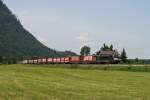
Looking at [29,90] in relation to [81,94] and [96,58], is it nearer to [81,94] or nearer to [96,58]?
[81,94]

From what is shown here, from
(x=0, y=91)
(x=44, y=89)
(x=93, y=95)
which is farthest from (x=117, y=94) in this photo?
(x=0, y=91)

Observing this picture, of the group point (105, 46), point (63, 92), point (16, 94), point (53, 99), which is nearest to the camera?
point (53, 99)

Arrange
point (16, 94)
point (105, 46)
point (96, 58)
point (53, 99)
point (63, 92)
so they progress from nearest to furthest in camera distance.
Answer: point (53, 99)
point (16, 94)
point (63, 92)
point (96, 58)
point (105, 46)

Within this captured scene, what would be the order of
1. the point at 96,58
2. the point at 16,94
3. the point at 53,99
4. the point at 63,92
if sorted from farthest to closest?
the point at 96,58
the point at 63,92
the point at 16,94
the point at 53,99

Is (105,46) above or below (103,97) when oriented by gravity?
above

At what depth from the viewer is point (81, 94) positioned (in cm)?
2539

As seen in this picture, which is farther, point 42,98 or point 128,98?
point 128,98

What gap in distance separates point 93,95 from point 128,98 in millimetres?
1953

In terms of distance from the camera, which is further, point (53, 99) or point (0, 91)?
point (0, 91)

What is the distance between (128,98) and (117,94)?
1965mm

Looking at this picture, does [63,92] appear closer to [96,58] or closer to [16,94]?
[16,94]

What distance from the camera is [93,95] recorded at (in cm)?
2508

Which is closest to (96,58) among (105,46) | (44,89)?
(105,46)

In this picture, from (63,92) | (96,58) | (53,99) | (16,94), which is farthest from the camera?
(96,58)
